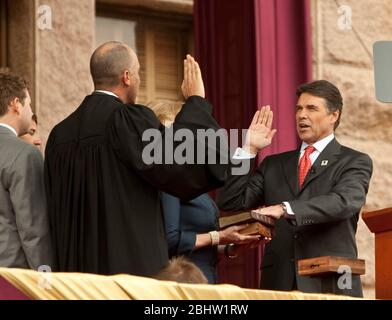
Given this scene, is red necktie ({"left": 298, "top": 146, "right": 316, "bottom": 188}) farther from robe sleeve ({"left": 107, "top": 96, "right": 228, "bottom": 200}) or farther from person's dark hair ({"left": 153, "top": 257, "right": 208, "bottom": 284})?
person's dark hair ({"left": 153, "top": 257, "right": 208, "bottom": 284})

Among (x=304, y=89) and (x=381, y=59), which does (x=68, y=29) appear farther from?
(x=381, y=59)

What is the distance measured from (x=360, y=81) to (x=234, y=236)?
114 inches

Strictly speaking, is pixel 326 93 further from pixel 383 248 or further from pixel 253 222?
pixel 383 248

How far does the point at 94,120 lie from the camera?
17.0ft

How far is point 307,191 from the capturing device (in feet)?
19.5

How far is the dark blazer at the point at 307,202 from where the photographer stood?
5.67m

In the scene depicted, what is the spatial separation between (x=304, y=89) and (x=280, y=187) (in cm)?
51

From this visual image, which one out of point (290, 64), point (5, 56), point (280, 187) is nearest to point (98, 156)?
point (280, 187)

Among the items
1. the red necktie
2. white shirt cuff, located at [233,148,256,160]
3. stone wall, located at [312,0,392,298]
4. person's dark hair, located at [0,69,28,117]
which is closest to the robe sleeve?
person's dark hair, located at [0,69,28,117]

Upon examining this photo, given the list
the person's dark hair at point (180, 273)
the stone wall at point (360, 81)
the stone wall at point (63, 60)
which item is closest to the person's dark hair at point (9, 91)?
the person's dark hair at point (180, 273)

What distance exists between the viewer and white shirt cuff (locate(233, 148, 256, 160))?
5961 mm

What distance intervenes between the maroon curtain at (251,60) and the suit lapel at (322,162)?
4.33 ft

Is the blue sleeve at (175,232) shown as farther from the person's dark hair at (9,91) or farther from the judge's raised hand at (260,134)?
the person's dark hair at (9,91)
